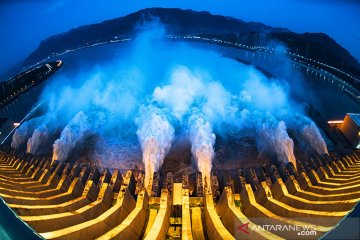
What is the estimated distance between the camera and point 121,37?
6525 cm

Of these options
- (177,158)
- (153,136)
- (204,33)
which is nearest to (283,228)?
(177,158)

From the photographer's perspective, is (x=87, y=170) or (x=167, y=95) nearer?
(x=87, y=170)

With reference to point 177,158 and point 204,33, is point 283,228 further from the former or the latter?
point 204,33

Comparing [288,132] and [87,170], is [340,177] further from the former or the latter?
[87,170]

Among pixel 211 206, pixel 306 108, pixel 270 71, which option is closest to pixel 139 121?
pixel 211 206

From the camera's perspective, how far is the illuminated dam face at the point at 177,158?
963cm

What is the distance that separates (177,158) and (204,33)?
5060 cm

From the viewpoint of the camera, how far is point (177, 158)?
63.1 ft

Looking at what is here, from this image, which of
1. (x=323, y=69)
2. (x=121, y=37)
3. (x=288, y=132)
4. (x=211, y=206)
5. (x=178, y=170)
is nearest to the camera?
(x=211, y=206)

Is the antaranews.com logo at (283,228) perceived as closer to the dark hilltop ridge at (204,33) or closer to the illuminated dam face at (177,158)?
the illuminated dam face at (177,158)

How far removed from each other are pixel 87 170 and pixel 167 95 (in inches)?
494

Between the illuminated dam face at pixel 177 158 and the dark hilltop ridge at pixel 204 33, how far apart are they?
365 inches

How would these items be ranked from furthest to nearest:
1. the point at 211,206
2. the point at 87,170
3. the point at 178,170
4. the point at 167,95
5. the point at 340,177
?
the point at 167,95
the point at 178,170
the point at 87,170
the point at 340,177
the point at 211,206

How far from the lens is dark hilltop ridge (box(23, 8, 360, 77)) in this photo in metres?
48.1
